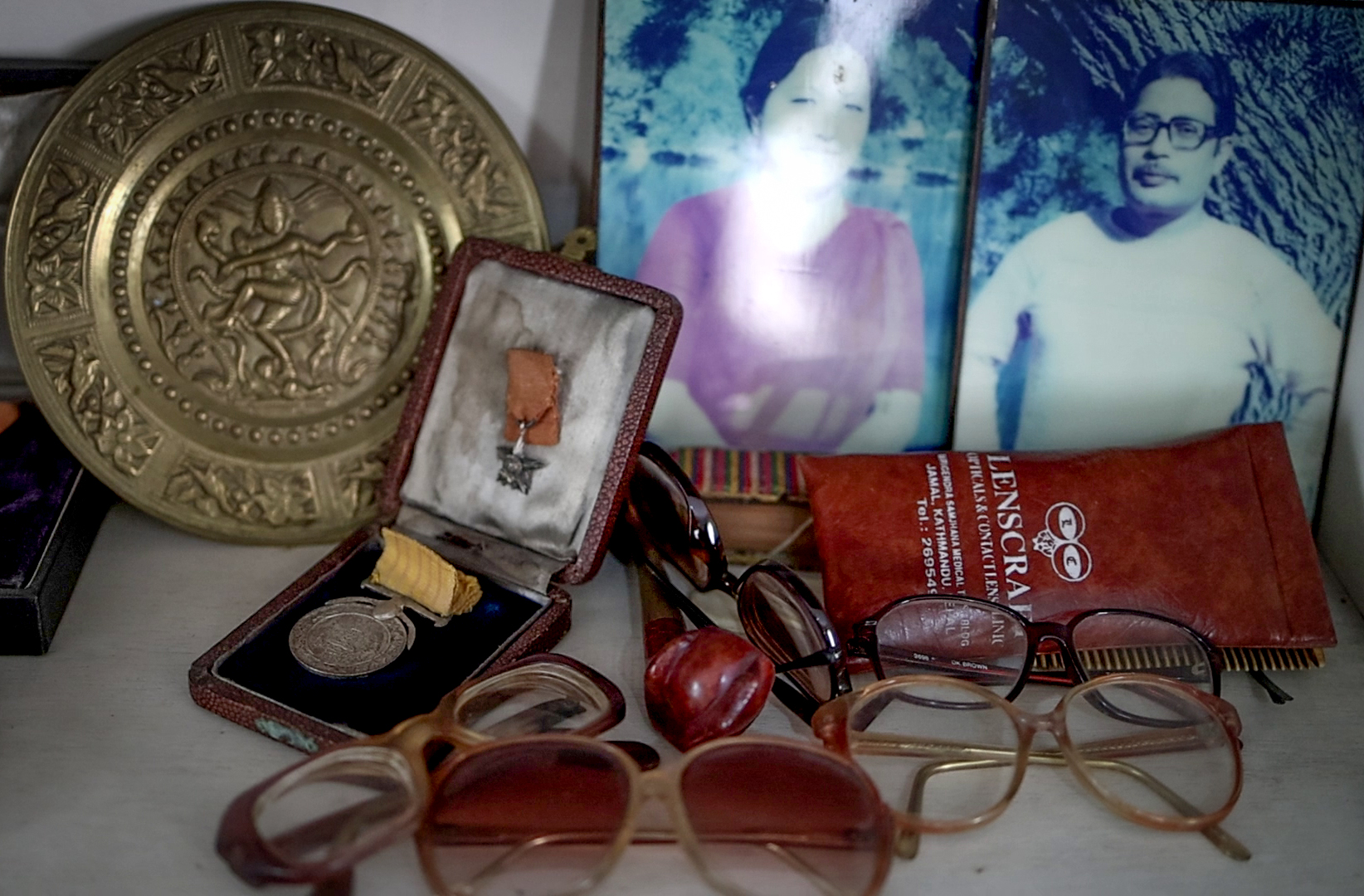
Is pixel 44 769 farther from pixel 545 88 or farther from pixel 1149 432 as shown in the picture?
pixel 1149 432

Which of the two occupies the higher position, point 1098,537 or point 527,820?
point 1098,537

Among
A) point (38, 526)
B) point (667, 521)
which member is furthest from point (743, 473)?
point (38, 526)

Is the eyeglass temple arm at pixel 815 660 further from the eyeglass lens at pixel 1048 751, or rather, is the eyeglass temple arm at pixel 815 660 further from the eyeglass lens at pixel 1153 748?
the eyeglass lens at pixel 1153 748

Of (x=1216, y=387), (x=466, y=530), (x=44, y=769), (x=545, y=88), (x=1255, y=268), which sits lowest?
(x=44, y=769)

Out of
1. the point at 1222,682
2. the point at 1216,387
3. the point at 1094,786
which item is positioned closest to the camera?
the point at 1094,786

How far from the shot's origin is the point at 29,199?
3.14 feet

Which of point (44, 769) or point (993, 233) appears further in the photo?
point (993, 233)

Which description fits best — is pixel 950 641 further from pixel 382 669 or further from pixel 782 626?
pixel 382 669

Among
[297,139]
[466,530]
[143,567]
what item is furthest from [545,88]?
[143,567]

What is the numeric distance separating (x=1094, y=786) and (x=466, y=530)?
0.51m

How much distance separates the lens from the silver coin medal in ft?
2.81

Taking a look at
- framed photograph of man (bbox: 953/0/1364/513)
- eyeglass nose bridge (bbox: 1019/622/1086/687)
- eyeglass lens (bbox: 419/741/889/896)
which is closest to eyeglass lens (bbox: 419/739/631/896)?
eyeglass lens (bbox: 419/741/889/896)

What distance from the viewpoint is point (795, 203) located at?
3.43 feet

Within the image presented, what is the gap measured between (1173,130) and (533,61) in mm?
558
